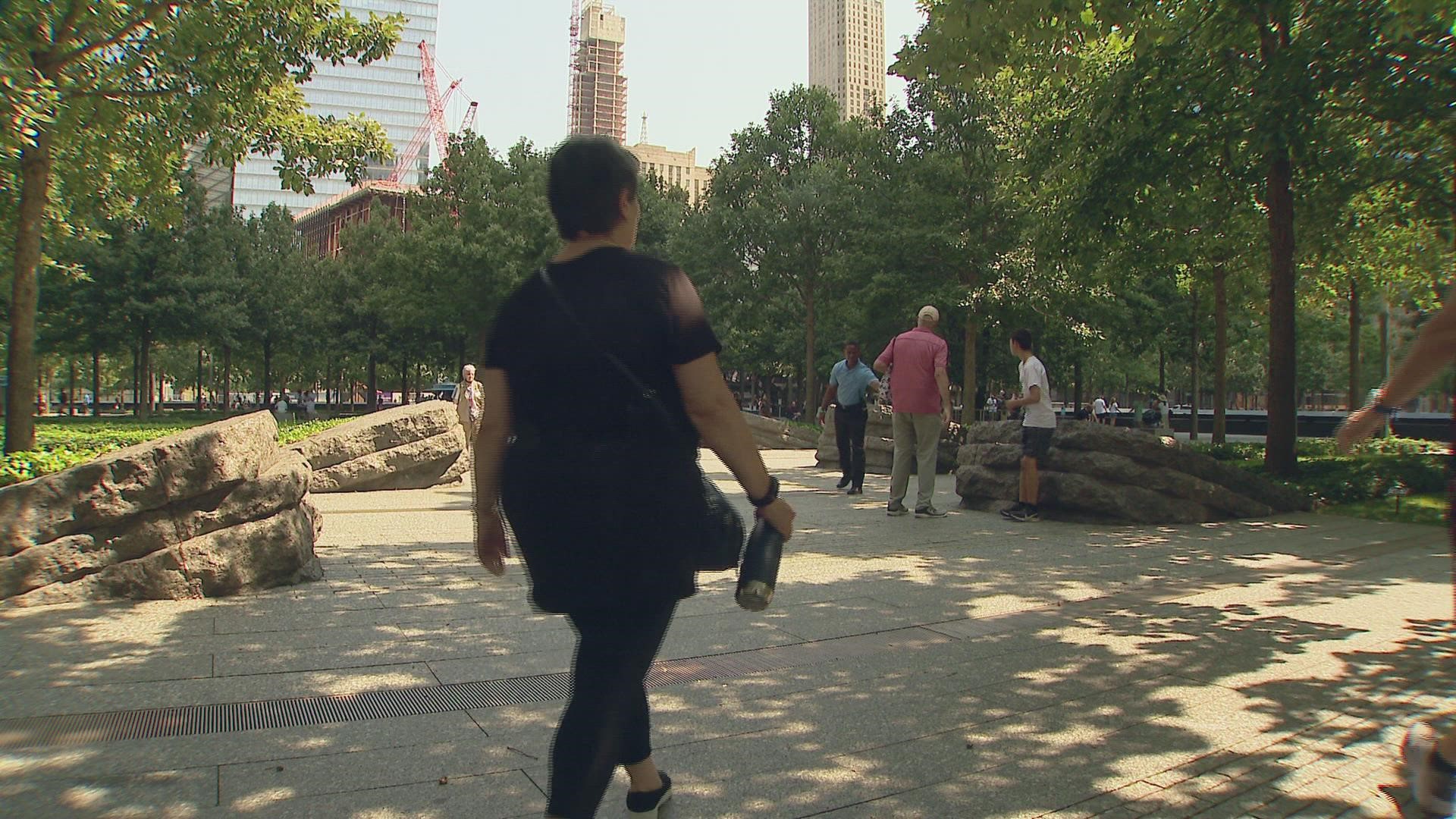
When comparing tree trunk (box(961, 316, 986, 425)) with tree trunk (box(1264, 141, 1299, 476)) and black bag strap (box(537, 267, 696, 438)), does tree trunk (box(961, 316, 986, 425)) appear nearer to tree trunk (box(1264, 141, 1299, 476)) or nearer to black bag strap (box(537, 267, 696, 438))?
tree trunk (box(1264, 141, 1299, 476))

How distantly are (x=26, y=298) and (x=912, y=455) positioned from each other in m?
9.87

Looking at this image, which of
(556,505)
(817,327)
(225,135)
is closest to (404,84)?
(817,327)

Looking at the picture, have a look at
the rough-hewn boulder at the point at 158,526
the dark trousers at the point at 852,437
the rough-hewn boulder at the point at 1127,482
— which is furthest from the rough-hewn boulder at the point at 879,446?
the rough-hewn boulder at the point at 158,526

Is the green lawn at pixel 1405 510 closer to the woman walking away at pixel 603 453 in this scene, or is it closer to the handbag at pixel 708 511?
the handbag at pixel 708 511

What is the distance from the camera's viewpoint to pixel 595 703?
236cm

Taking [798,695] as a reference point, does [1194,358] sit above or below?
above

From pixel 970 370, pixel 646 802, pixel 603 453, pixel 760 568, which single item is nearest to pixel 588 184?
pixel 603 453

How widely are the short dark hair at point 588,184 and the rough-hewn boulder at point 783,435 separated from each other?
65.4ft

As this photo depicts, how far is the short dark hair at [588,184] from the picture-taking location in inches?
98.7

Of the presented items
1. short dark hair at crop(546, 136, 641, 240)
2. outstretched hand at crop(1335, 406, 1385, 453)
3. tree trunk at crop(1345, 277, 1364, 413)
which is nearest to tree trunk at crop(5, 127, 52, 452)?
short dark hair at crop(546, 136, 641, 240)

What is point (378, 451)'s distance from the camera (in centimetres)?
1215

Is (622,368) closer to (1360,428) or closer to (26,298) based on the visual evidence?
(1360,428)

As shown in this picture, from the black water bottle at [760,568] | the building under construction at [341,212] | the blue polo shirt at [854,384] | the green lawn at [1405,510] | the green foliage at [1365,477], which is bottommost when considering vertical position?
the green lawn at [1405,510]

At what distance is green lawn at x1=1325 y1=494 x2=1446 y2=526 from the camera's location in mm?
9906
